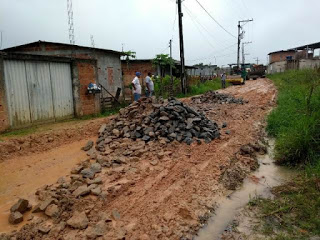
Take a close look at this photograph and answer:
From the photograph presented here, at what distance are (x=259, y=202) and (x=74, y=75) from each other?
342 inches

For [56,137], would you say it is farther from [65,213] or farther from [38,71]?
[65,213]

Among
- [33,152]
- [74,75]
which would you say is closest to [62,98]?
[74,75]

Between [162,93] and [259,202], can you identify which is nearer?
[259,202]

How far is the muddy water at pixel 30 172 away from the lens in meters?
4.41

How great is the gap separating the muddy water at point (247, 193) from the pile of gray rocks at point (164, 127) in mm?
1868

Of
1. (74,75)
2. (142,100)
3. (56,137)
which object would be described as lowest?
(56,137)

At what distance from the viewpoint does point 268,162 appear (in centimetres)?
603

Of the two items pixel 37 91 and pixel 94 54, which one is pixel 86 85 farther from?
pixel 94 54

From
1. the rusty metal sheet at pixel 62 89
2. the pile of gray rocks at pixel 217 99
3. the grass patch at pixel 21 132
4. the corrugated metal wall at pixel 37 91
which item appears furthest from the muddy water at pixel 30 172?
the pile of gray rocks at pixel 217 99

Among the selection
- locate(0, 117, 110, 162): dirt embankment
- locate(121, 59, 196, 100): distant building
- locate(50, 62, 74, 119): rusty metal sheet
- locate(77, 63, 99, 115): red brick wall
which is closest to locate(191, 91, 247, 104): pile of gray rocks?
locate(121, 59, 196, 100): distant building

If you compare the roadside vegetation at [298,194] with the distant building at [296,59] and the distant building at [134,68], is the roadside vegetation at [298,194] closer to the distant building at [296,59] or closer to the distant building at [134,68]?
the distant building at [134,68]

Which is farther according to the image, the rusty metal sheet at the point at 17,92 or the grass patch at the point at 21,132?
the rusty metal sheet at the point at 17,92

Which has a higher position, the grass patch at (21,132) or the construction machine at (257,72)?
the construction machine at (257,72)

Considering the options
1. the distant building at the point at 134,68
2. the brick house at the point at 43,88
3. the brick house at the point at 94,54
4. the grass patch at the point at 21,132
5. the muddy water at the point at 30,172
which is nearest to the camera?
the muddy water at the point at 30,172
